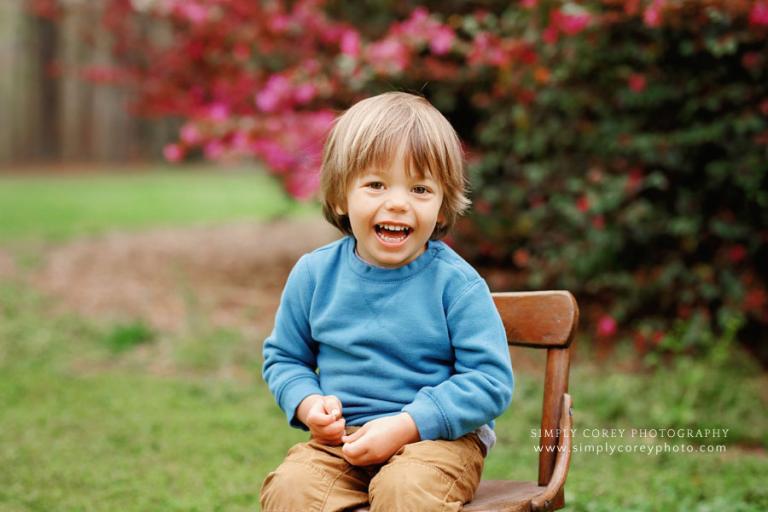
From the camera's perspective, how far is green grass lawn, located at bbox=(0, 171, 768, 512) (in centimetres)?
344

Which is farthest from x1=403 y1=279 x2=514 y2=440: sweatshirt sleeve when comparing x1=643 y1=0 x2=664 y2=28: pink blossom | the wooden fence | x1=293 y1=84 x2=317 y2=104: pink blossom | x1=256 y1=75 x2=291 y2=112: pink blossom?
the wooden fence

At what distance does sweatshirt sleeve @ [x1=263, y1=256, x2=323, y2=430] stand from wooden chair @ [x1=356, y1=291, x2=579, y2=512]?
53 cm

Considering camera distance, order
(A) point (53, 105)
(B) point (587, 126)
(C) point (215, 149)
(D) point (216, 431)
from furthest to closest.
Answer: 1. (A) point (53, 105)
2. (C) point (215, 149)
3. (B) point (587, 126)
4. (D) point (216, 431)

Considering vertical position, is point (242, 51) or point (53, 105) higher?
point (242, 51)

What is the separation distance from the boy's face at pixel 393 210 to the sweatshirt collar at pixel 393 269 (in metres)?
0.02

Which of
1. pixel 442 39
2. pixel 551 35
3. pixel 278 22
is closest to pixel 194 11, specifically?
pixel 278 22

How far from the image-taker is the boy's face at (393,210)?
2271 mm

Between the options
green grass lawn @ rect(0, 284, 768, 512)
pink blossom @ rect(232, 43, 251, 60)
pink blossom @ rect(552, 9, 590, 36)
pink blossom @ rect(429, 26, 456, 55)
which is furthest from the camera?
pink blossom @ rect(232, 43, 251, 60)

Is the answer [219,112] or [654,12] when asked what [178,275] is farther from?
[654,12]

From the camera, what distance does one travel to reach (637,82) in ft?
15.5

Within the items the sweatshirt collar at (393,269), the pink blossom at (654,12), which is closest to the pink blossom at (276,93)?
the pink blossom at (654,12)

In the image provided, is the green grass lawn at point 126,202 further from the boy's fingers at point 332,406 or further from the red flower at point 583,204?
the boy's fingers at point 332,406

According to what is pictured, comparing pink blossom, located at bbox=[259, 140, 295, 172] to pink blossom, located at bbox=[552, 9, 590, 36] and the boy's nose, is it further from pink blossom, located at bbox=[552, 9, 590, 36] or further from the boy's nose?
the boy's nose

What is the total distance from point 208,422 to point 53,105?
12.4 metres
